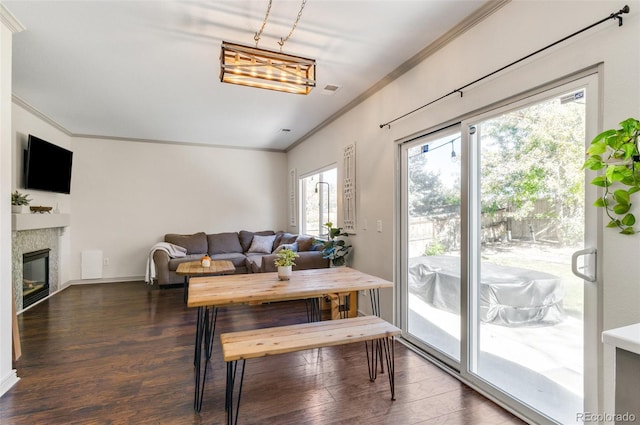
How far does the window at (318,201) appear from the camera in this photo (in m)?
5.07

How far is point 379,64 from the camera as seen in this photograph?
119 inches

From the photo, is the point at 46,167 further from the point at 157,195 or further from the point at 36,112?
the point at 157,195

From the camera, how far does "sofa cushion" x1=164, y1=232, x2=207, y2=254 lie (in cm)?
593

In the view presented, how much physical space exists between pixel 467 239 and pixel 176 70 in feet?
10.4

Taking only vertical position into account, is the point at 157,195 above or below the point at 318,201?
above

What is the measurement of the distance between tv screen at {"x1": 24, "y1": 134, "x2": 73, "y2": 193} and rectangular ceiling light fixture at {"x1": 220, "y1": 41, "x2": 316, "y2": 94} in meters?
3.66

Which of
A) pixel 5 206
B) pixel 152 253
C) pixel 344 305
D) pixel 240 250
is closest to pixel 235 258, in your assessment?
pixel 240 250

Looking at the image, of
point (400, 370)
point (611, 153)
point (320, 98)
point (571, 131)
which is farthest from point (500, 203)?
point (320, 98)

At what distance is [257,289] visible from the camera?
223cm

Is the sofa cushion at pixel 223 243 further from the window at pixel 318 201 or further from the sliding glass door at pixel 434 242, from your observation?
the sliding glass door at pixel 434 242

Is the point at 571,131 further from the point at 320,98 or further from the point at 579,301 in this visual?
the point at 320,98

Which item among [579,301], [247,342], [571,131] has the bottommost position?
[247,342]

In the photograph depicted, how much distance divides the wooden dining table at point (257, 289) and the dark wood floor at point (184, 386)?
23cm

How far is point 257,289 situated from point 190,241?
14.0 feet
